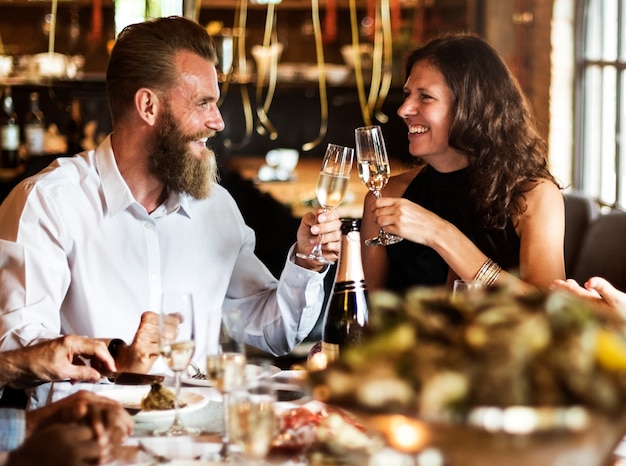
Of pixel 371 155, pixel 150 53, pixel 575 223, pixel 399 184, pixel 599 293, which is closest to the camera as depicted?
pixel 599 293

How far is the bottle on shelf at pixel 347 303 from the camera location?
1956 millimetres

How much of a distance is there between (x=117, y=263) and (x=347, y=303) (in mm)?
677

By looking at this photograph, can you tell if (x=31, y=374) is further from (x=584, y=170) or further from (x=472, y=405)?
(x=584, y=170)

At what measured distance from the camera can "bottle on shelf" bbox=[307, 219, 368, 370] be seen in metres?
1.96

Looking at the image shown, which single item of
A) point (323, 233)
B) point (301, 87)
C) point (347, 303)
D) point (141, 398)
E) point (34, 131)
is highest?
point (301, 87)

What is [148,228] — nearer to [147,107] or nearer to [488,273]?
[147,107]

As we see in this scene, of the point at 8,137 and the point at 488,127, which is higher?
the point at 488,127

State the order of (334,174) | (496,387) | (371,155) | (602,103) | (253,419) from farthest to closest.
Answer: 1. (602,103)
2. (371,155)
3. (334,174)
4. (253,419)
5. (496,387)

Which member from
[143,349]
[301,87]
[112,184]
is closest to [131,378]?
[143,349]

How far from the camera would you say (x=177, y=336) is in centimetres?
158

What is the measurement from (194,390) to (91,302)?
0.59 m

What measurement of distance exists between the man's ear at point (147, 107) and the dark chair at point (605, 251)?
5.10 feet

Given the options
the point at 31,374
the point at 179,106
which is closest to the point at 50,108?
the point at 179,106

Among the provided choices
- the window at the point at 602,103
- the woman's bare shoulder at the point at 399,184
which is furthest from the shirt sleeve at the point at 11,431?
the window at the point at 602,103
